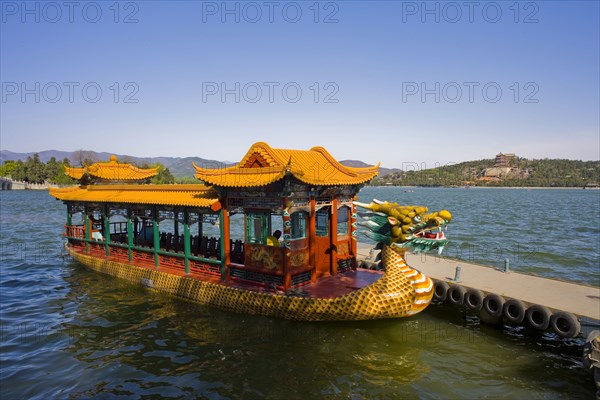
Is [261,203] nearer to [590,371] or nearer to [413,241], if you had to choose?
[413,241]

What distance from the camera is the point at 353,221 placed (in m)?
13.3

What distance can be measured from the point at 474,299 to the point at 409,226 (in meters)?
2.92

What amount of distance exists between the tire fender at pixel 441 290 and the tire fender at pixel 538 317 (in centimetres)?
240

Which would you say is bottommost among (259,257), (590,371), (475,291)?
(590,371)

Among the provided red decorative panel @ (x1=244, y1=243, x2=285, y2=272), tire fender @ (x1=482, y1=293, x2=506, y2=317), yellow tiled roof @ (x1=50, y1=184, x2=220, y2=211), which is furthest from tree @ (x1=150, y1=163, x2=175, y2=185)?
tire fender @ (x1=482, y1=293, x2=506, y2=317)

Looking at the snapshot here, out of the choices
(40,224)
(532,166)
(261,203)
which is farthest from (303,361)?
(532,166)

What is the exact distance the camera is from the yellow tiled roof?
41.0 feet

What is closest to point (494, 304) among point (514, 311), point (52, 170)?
point (514, 311)

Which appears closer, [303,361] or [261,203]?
[303,361]

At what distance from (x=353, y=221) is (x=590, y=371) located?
7.17 m

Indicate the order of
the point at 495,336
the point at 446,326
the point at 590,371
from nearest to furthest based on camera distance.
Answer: the point at 590,371 < the point at 495,336 < the point at 446,326

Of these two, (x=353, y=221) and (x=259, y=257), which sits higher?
(x=353, y=221)

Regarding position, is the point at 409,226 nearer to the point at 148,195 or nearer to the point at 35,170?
the point at 148,195

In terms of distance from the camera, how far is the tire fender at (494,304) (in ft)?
33.7
